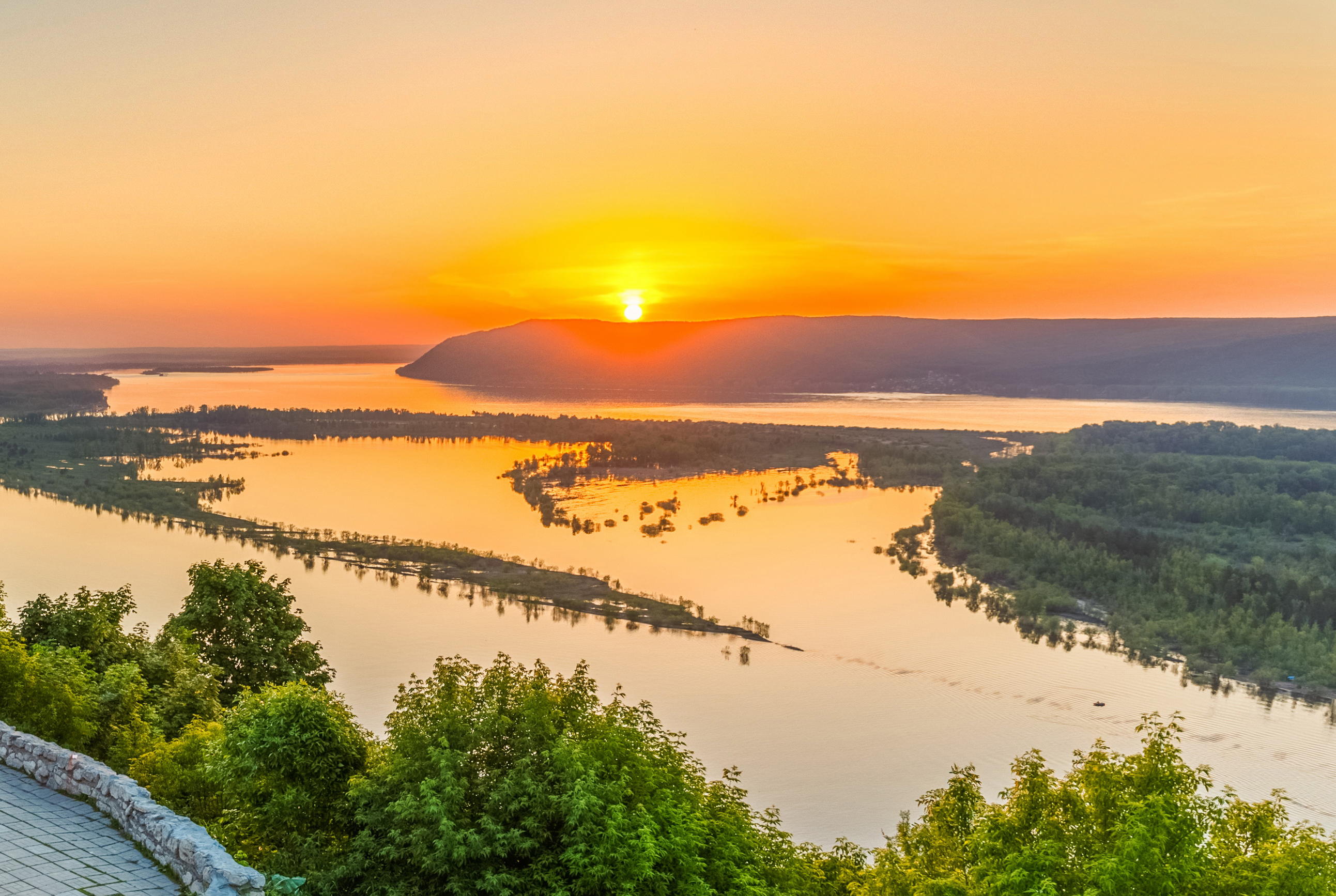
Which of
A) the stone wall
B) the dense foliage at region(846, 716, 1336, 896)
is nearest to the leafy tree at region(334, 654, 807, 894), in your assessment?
the stone wall

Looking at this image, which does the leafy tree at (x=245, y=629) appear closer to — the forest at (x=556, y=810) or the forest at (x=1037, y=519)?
the forest at (x=556, y=810)

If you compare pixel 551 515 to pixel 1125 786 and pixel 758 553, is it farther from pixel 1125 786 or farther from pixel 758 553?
pixel 1125 786

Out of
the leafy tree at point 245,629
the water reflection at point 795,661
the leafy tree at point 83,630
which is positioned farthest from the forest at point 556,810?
the water reflection at point 795,661

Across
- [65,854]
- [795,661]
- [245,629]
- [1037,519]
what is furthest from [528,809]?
[1037,519]

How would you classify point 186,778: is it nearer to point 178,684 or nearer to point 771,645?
point 178,684

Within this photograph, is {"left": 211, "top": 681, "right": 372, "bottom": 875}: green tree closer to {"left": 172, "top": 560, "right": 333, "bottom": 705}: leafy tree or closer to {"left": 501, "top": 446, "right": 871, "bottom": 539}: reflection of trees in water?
{"left": 172, "top": 560, "right": 333, "bottom": 705}: leafy tree

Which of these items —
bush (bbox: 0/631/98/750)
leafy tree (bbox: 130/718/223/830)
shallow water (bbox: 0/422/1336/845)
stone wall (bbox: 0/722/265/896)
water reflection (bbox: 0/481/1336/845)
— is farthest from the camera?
shallow water (bbox: 0/422/1336/845)
